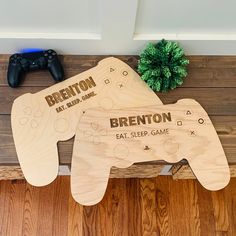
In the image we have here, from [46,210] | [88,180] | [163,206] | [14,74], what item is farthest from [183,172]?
[14,74]

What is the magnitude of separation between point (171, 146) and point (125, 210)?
0.40 metres

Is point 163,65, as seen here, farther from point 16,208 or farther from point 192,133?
point 16,208

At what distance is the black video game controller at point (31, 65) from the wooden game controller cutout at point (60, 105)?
40mm

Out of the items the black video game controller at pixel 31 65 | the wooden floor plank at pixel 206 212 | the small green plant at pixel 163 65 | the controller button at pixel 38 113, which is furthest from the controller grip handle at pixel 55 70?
the wooden floor plank at pixel 206 212

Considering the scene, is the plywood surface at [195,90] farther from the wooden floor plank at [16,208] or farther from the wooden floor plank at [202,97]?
the wooden floor plank at [16,208]

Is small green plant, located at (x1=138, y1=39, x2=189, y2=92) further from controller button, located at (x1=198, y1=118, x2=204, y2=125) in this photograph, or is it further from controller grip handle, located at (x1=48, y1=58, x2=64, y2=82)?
controller grip handle, located at (x1=48, y1=58, x2=64, y2=82)

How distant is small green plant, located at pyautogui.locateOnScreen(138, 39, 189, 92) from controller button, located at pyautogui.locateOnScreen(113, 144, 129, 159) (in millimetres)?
187

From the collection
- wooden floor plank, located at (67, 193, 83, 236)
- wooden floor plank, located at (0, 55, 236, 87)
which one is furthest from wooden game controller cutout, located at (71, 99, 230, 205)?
wooden floor plank, located at (67, 193, 83, 236)

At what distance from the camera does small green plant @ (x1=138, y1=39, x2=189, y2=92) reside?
0.89m

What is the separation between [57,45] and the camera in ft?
3.11

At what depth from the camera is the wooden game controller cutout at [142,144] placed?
0.84 metres

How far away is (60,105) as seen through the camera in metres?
0.90

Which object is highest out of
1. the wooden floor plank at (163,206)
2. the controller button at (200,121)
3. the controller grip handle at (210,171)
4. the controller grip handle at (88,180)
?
the controller button at (200,121)

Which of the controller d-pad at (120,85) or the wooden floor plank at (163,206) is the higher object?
the controller d-pad at (120,85)
